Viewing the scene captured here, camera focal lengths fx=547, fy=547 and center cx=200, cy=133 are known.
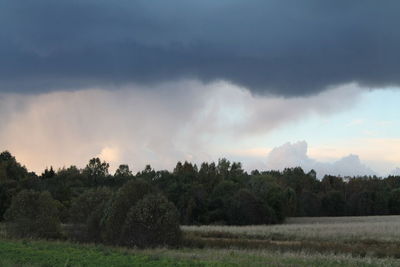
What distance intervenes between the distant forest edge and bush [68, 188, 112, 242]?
9cm

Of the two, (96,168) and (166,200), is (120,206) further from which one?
(96,168)

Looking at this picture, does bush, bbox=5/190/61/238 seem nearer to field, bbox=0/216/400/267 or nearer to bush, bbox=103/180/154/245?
bush, bbox=103/180/154/245

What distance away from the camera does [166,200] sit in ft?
142


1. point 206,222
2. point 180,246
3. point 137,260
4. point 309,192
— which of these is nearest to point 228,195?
point 206,222

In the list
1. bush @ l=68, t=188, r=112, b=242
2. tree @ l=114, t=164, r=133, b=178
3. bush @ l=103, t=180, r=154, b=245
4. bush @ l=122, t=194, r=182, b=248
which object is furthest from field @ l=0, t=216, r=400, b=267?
tree @ l=114, t=164, r=133, b=178

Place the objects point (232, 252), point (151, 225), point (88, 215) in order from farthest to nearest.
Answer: point (88, 215), point (151, 225), point (232, 252)

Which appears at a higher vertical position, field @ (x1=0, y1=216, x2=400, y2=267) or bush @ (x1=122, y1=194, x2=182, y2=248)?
bush @ (x1=122, y1=194, x2=182, y2=248)

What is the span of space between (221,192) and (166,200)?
7004 cm

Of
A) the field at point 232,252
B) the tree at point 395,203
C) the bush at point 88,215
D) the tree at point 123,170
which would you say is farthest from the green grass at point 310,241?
the tree at point 123,170

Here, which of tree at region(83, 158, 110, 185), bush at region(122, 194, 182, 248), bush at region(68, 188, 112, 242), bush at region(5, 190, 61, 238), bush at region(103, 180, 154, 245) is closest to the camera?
bush at region(122, 194, 182, 248)

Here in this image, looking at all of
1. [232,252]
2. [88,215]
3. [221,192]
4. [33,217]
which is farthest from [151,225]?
[221,192]

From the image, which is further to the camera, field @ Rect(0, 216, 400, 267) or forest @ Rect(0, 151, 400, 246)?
forest @ Rect(0, 151, 400, 246)

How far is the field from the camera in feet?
76.2

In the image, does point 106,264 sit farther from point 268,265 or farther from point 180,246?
point 180,246
